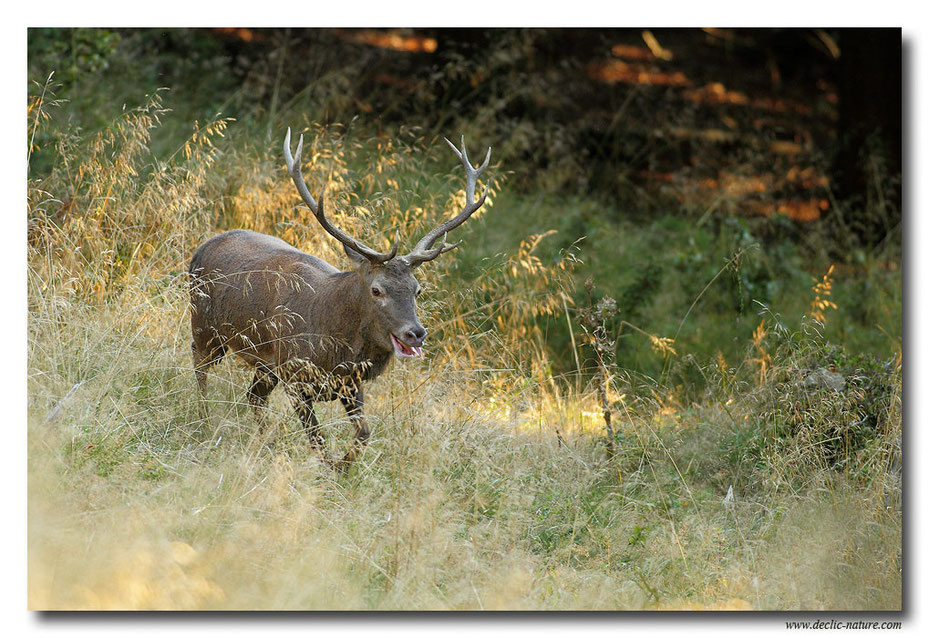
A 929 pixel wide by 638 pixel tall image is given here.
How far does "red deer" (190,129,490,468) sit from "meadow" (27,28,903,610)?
16 cm

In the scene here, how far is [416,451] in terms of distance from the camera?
4766 millimetres

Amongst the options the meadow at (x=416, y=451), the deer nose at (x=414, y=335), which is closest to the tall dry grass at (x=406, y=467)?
the meadow at (x=416, y=451)

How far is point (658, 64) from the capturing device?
10.5m

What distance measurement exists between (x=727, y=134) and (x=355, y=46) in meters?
3.96

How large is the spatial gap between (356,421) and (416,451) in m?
0.45

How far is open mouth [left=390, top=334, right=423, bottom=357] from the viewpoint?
4883mm

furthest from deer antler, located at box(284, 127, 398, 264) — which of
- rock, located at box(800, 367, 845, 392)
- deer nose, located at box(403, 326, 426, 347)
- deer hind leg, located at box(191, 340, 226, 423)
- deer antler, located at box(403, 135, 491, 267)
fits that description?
rock, located at box(800, 367, 845, 392)

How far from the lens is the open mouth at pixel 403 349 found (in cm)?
488

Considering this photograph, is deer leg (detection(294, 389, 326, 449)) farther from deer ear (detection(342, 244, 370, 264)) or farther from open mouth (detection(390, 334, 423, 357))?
deer ear (detection(342, 244, 370, 264))

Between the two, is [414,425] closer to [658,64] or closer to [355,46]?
[355,46]

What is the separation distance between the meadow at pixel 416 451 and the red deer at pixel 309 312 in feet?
0.53

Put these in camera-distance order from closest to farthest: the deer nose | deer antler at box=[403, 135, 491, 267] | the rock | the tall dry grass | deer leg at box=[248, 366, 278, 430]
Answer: the tall dry grass < the deer nose < deer antler at box=[403, 135, 491, 267] < deer leg at box=[248, 366, 278, 430] < the rock

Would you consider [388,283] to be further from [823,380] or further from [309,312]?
[823,380]
